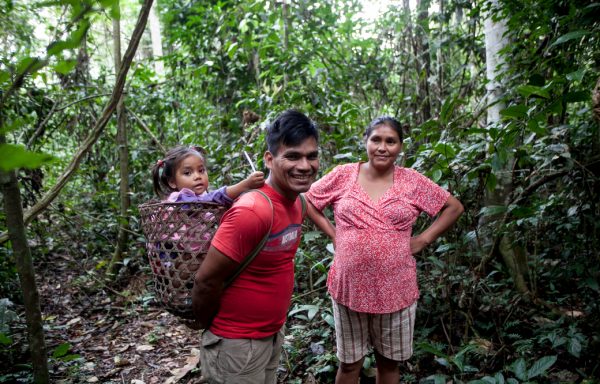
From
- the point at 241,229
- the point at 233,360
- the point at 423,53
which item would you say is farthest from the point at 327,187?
the point at 423,53

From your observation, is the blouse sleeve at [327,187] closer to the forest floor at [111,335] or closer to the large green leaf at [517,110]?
the large green leaf at [517,110]

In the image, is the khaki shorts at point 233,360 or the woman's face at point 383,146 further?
the woman's face at point 383,146

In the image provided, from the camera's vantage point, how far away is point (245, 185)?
5.77ft

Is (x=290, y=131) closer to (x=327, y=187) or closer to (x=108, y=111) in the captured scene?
(x=108, y=111)

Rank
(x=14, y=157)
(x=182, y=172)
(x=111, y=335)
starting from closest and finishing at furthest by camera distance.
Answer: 1. (x=14, y=157)
2. (x=182, y=172)
3. (x=111, y=335)

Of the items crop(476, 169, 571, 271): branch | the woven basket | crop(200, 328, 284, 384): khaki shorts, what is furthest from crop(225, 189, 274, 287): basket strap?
crop(476, 169, 571, 271): branch

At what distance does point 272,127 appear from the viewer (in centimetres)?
188

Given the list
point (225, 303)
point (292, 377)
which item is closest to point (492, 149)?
point (225, 303)

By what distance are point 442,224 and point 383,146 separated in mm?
598

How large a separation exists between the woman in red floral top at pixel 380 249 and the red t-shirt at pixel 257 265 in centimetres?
65

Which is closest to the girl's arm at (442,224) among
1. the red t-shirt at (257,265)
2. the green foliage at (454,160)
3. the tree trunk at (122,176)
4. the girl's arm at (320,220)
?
the green foliage at (454,160)

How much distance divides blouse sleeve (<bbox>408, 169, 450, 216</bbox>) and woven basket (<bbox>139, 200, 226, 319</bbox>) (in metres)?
1.29

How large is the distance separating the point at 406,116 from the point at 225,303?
3419 millimetres

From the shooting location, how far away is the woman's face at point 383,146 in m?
2.50
